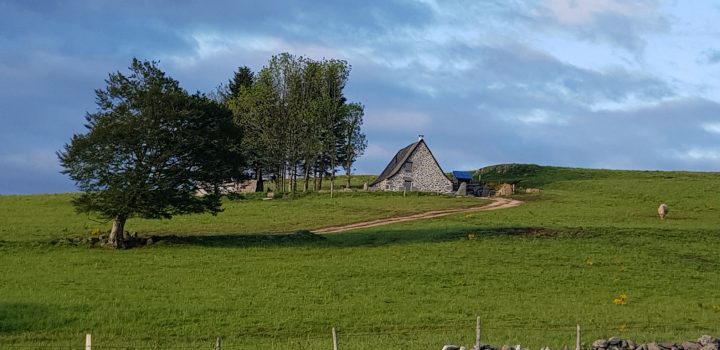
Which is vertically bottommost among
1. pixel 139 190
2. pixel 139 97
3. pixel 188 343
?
pixel 188 343

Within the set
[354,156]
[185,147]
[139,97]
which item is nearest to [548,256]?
[185,147]

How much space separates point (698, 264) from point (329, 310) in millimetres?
22583

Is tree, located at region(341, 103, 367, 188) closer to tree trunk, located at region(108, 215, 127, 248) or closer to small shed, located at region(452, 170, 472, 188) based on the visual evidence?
small shed, located at region(452, 170, 472, 188)

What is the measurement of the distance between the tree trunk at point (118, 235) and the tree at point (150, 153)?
54mm

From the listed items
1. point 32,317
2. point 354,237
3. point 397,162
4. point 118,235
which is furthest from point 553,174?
point 32,317

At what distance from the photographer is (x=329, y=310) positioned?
3203 centimetres

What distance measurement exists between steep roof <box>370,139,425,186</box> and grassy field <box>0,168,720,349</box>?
2487 cm

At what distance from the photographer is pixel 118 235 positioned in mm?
48781

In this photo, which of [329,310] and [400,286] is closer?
[329,310]

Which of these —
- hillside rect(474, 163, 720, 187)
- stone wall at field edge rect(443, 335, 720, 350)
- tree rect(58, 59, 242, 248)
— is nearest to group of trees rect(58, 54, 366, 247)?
tree rect(58, 59, 242, 248)

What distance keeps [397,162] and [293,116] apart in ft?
39.0

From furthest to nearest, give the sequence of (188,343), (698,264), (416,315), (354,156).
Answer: (354,156) → (698,264) → (416,315) → (188,343)

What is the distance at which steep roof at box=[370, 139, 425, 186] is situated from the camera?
90062mm

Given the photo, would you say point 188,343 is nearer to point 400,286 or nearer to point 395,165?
point 400,286
